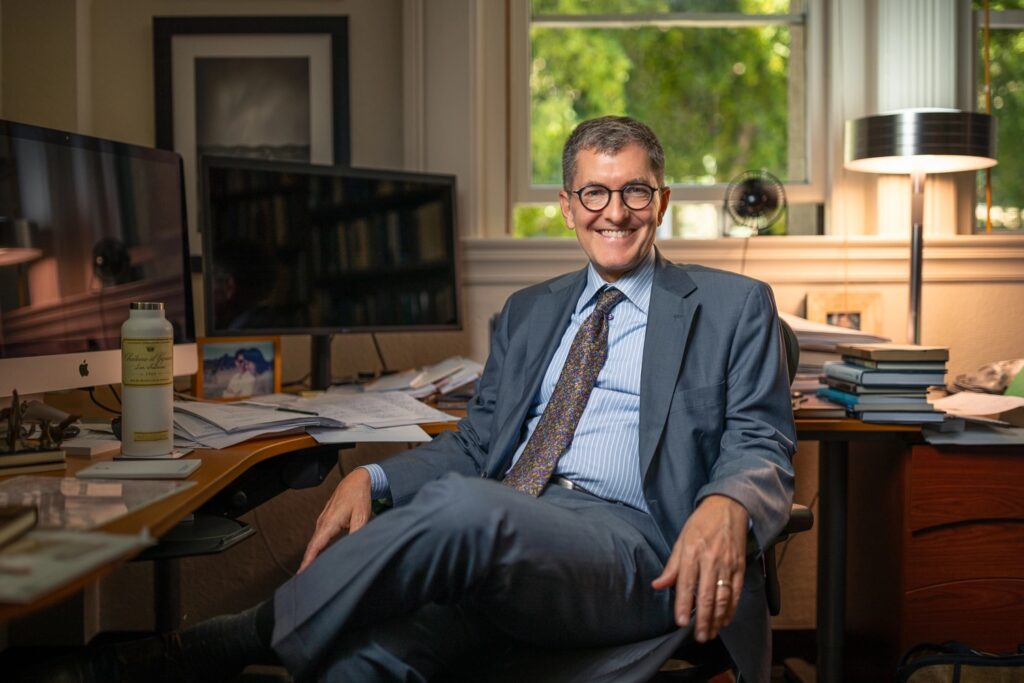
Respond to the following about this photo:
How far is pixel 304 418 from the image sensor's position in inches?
69.5

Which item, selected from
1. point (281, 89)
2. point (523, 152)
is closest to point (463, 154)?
point (523, 152)

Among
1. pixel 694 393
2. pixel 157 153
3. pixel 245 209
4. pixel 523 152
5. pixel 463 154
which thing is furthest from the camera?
pixel 523 152

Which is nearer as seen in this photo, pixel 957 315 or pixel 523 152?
pixel 957 315

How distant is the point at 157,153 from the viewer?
1.99 meters

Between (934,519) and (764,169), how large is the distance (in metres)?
1.32

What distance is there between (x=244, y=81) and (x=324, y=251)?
2.49 feet

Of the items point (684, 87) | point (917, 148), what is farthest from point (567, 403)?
point (684, 87)

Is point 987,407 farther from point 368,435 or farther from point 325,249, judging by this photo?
point 325,249

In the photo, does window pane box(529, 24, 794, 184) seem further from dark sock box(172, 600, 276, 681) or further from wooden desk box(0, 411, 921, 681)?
dark sock box(172, 600, 276, 681)

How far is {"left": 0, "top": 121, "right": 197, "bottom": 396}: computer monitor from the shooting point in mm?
1595

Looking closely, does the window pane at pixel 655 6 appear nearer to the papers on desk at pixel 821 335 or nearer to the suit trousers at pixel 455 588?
the papers on desk at pixel 821 335

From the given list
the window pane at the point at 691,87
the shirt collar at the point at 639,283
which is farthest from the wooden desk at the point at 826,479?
the window pane at the point at 691,87

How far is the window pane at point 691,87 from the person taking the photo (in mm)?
2939

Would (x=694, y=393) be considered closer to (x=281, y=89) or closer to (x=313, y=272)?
(x=313, y=272)
